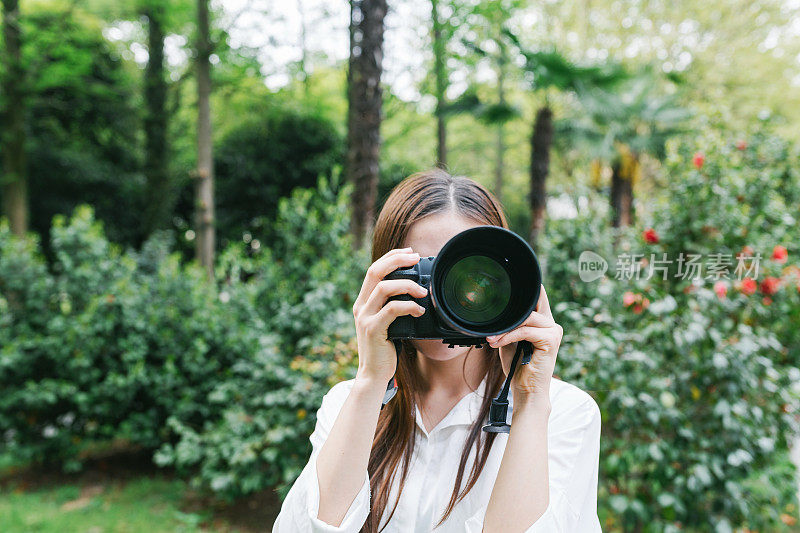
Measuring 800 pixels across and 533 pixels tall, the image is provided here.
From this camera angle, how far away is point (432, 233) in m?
1.12

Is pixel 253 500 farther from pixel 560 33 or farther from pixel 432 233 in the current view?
pixel 560 33

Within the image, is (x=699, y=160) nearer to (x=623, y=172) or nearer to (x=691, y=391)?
(x=691, y=391)

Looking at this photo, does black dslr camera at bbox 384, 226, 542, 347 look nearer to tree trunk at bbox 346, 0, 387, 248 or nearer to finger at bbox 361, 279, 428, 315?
finger at bbox 361, 279, 428, 315

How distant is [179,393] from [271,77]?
5346 millimetres

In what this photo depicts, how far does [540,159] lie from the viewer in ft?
27.8

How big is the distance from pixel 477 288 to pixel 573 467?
1.32 ft

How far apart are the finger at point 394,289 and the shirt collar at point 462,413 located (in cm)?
31

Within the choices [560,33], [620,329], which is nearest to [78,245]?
[620,329]

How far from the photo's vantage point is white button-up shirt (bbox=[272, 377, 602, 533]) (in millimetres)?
1002

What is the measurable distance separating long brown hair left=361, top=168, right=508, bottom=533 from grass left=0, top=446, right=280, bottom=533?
271 centimetres

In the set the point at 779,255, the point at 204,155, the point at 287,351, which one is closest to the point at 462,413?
the point at 779,255

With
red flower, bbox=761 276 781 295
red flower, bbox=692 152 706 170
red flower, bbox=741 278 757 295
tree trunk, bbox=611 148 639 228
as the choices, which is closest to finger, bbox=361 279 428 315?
red flower, bbox=741 278 757 295

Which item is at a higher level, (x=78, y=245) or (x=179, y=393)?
(x=78, y=245)

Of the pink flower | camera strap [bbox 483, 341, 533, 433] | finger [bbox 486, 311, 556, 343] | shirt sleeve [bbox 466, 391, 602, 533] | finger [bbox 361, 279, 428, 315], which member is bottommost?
shirt sleeve [bbox 466, 391, 602, 533]
